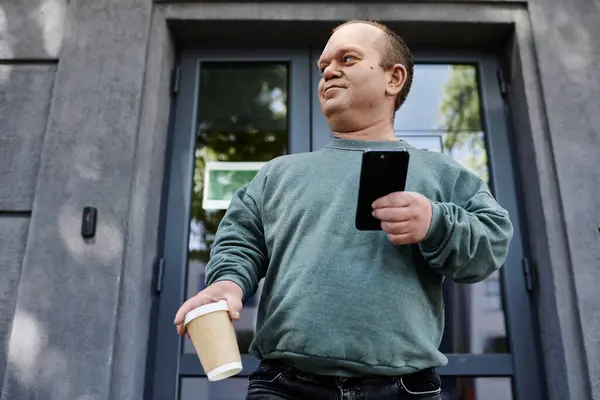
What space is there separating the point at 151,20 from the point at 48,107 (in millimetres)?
748

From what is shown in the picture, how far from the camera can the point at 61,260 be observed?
2725 millimetres

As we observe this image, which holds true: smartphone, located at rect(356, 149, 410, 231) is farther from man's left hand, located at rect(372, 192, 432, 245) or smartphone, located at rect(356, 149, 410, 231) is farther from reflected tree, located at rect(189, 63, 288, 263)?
reflected tree, located at rect(189, 63, 288, 263)

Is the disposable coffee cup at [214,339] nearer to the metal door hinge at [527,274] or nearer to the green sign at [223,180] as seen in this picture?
the green sign at [223,180]

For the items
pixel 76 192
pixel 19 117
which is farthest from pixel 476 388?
pixel 19 117

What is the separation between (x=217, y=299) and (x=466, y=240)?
24.0 inches

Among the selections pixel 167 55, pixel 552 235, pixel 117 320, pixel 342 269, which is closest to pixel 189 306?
pixel 342 269

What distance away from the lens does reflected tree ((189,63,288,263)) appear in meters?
3.29

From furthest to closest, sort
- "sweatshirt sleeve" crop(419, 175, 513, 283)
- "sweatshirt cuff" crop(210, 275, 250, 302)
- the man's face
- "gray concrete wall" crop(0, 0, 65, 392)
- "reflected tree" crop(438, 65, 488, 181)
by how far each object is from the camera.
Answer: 1. "reflected tree" crop(438, 65, 488, 181)
2. "gray concrete wall" crop(0, 0, 65, 392)
3. the man's face
4. "sweatshirt cuff" crop(210, 275, 250, 302)
5. "sweatshirt sleeve" crop(419, 175, 513, 283)

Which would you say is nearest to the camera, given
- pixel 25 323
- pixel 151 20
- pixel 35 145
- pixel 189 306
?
pixel 189 306

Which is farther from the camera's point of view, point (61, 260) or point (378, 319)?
point (61, 260)

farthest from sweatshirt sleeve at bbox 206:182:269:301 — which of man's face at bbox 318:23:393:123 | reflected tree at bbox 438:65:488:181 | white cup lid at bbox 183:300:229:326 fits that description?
reflected tree at bbox 438:65:488:181

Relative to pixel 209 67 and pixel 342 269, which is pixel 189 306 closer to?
pixel 342 269

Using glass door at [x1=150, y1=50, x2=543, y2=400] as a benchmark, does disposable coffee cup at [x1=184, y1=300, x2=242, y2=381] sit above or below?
below

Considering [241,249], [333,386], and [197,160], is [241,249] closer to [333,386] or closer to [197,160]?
[333,386]
